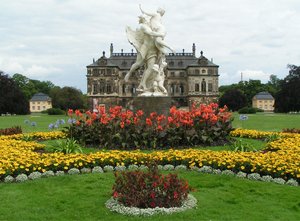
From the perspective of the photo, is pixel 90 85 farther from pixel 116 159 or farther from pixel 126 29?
pixel 116 159

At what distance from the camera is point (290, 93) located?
70938 millimetres

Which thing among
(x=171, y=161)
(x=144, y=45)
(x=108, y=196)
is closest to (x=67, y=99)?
(x=144, y=45)

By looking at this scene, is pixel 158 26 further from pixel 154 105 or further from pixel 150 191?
pixel 150 191

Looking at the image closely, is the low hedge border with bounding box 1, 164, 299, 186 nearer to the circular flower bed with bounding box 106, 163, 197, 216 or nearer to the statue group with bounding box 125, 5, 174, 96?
the circular flower bed with bounding box 106, 163, 197, 216

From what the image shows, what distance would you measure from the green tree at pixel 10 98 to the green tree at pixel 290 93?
1646 inches

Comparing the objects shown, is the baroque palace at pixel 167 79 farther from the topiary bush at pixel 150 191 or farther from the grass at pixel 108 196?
the topiary bush at pixel 150 191

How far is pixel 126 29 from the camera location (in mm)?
16547

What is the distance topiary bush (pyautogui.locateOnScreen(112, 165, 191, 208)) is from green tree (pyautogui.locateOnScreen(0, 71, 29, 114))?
64.2 meters

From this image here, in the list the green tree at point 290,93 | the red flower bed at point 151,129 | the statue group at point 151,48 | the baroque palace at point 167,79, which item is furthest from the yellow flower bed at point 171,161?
the baroque palace at point 167,79

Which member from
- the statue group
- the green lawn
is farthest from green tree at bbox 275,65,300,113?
the statue group

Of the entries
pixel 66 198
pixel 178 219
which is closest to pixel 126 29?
pixel 66 198

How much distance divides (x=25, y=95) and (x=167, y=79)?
31243 mm

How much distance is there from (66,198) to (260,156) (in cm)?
→ 482

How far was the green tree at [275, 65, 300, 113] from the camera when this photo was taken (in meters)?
70.1
